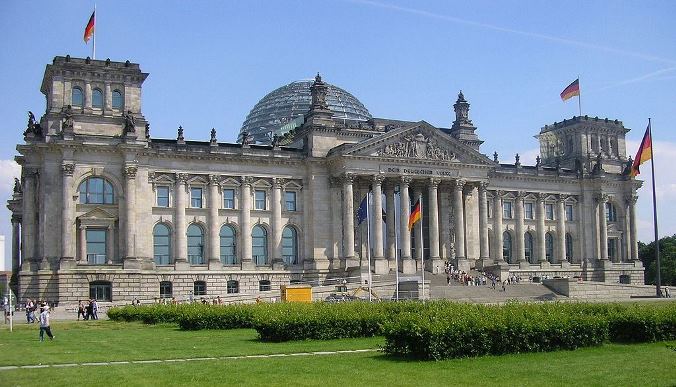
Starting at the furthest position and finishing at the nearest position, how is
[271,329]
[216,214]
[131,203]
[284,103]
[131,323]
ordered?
[284,103] → [216,214] → [131,203] → [131,323] → [271,329]

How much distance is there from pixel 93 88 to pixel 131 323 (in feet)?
112

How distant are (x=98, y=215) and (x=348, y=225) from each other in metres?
25.9

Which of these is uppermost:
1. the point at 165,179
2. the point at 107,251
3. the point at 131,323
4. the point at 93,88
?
the point at 93,88

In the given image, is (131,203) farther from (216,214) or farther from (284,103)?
(284,103)

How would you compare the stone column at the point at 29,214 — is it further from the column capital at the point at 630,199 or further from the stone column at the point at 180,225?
the column capital at the point at 630,199

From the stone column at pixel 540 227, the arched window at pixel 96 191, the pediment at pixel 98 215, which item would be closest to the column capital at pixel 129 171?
the arched window at pixel 96 191

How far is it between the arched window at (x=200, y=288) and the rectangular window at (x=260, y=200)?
10296mm

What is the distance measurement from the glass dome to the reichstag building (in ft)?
2.37

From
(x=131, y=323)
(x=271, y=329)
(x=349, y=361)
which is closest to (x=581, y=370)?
(x=349, y=361)

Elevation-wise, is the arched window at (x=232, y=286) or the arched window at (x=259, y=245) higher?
the arched window at (x=259, y=245)

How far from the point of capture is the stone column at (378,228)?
86062 millimetres

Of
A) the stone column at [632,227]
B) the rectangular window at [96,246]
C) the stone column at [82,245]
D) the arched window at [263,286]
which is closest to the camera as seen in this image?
the stone column at [82,245]

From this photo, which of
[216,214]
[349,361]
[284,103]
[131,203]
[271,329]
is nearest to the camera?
[349,361]

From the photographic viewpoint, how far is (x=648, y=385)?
77.6 feet
